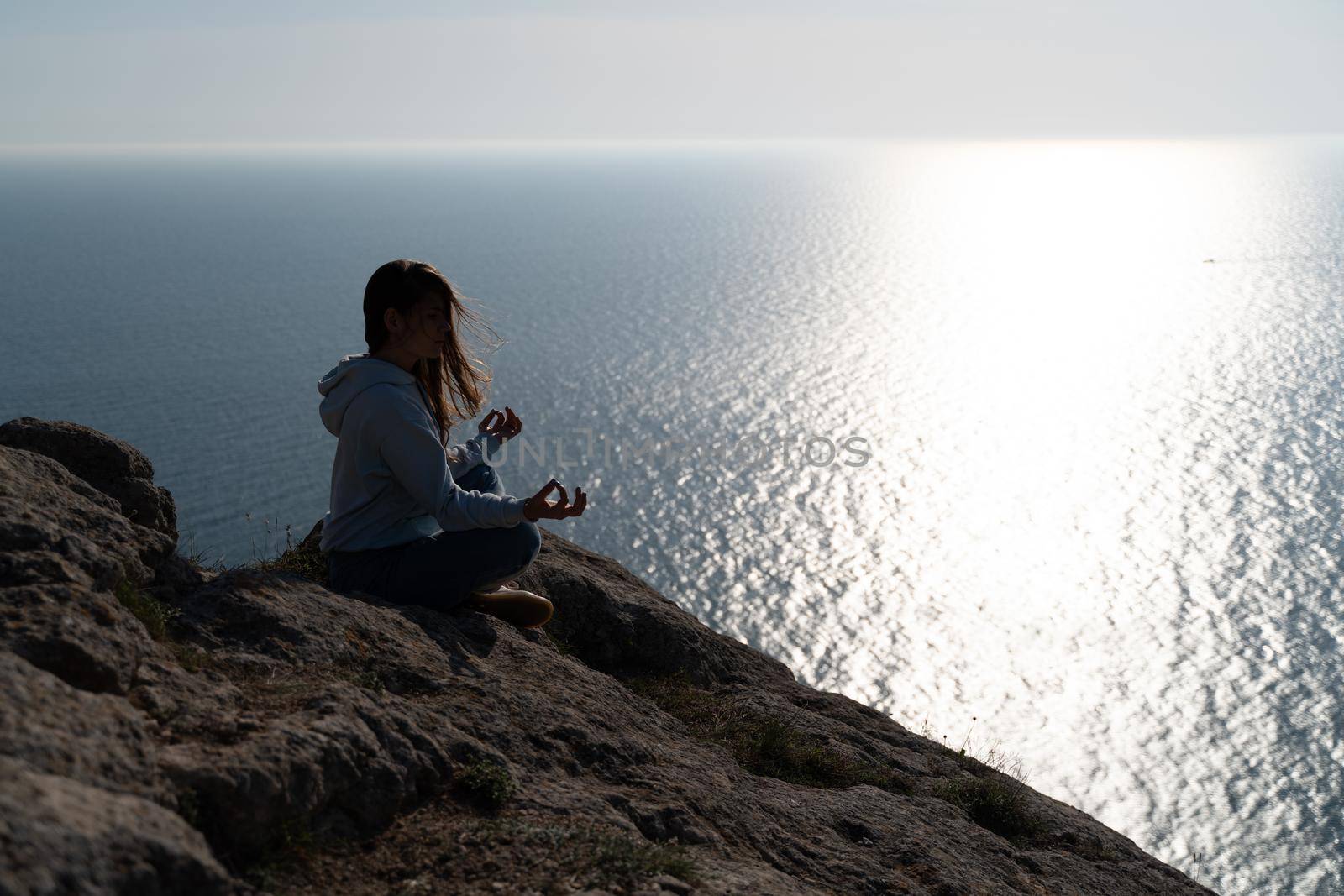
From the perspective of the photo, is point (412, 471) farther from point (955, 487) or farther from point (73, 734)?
point (955, 487)

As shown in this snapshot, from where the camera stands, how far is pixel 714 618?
7350 centimetres

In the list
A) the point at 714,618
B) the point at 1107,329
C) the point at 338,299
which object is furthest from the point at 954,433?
the point at 338,299

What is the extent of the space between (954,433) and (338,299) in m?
104

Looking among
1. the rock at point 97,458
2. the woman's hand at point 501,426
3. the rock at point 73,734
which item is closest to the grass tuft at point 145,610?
the rock at point 73,734

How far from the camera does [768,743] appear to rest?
9.30m

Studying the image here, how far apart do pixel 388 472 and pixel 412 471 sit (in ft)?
1.29

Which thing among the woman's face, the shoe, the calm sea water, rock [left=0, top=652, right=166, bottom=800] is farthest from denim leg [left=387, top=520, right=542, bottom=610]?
the calm sea water

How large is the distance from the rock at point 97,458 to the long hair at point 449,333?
2.53 metres

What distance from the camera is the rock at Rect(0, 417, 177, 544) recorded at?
8648mm

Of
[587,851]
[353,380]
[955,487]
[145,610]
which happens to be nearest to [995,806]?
[587,851]

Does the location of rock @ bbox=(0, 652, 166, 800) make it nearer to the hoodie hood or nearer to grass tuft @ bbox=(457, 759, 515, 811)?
grass tuft @ bbox=(457, 759, 515, 811)

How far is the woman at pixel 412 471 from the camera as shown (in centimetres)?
761

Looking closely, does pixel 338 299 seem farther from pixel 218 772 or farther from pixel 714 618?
pixel 218 772

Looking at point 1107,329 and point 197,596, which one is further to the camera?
point 1107,329
